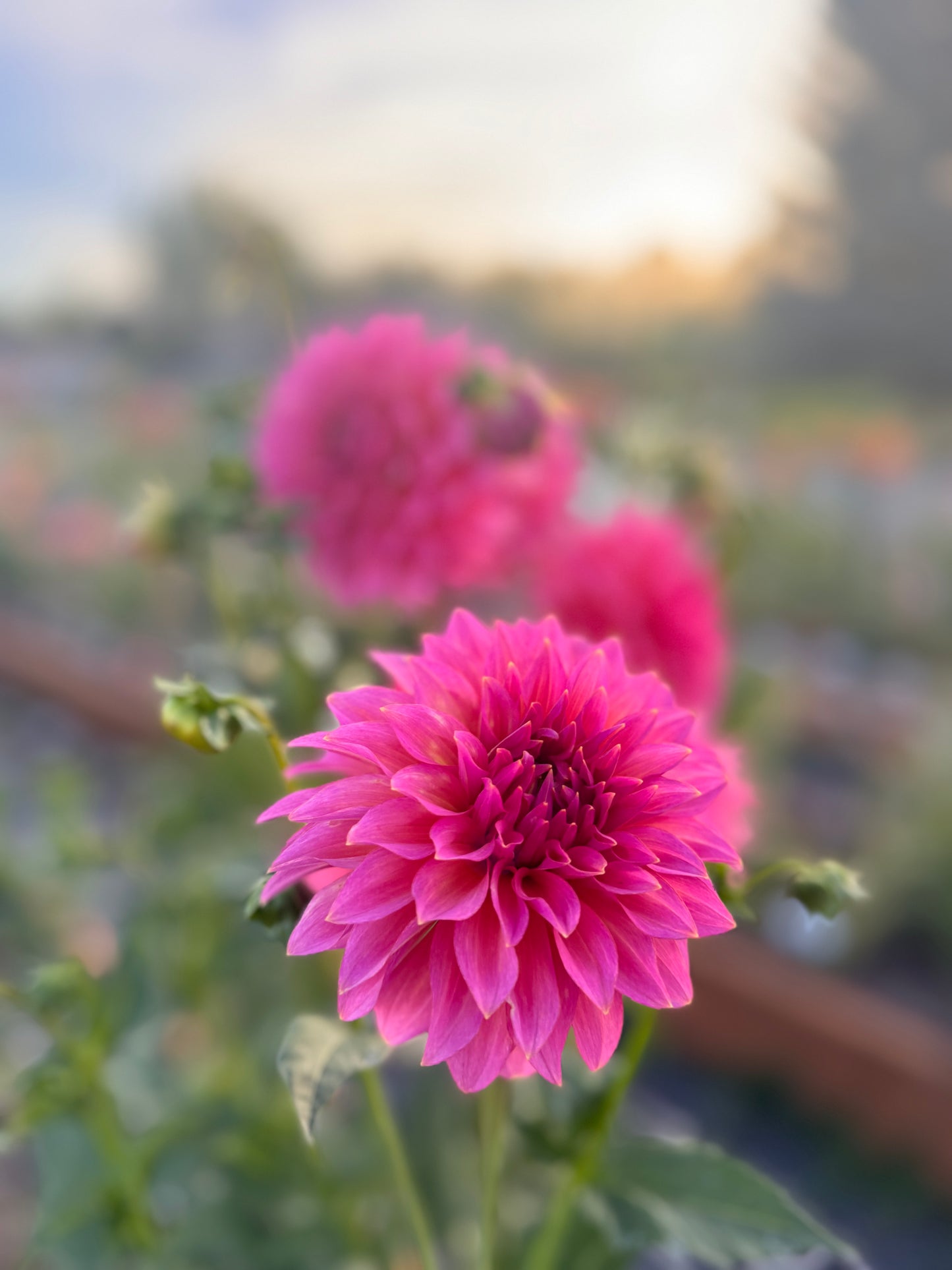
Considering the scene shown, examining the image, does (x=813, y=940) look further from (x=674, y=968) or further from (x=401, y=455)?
(x=674, y=968)

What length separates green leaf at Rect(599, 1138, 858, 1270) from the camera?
1.21ft

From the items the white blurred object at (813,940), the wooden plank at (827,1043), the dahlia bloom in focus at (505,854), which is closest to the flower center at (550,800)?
the dahlia bloom in focus at (505,854)

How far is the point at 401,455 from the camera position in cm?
51

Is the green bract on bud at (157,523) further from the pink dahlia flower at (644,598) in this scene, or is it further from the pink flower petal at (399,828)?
the pink flower petal at (399,828)

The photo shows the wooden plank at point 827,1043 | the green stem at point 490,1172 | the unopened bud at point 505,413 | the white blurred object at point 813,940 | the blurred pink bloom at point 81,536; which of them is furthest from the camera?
the blurred pink bloom at point 81,536

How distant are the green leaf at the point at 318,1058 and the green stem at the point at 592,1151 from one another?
9cm

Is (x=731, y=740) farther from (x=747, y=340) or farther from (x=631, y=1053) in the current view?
(x=747, y=340)

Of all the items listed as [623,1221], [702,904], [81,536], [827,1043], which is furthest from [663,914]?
[81,536]

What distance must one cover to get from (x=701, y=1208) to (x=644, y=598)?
0.90 ft

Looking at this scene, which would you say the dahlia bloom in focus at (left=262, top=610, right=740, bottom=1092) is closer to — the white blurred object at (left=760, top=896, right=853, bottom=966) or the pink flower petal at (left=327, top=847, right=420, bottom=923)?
the pink flower petal at (left=327, top=847, right=420, bottom=923)

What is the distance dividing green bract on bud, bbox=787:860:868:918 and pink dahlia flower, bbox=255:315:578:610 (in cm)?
25

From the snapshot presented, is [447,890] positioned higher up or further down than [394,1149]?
higher up

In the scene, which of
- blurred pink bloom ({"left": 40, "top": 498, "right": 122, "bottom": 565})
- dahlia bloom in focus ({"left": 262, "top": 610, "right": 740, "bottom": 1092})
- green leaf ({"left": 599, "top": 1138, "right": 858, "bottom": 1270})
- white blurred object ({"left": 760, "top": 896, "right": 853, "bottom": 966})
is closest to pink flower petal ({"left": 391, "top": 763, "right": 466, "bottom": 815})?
dahlia bloom in focus ({"left": 262, "top": 610, "right": 740, "bottom": 1092})

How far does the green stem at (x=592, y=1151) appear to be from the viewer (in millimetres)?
347
